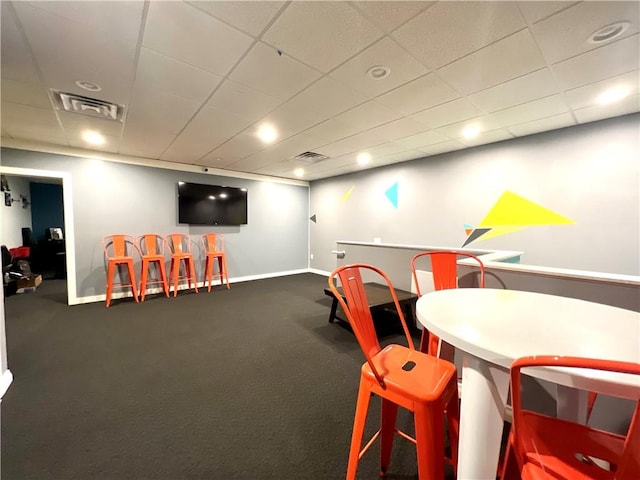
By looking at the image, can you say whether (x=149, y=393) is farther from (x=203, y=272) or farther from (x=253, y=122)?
(x=203, y=272)

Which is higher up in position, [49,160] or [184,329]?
[49,160]

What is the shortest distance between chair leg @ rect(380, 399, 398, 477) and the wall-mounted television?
4.85 meters

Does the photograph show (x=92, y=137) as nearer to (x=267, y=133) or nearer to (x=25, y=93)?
(x=25, y=93)

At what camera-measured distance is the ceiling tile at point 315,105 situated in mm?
2215

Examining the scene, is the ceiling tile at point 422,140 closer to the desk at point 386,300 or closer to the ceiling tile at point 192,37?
the desk at point 386,300

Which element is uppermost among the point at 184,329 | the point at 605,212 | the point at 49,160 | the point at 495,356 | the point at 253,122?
the point at 253,122

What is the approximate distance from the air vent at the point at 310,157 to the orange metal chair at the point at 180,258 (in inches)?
103

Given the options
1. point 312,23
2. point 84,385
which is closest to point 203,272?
point 84,385

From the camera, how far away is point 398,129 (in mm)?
3131

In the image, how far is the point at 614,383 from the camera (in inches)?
22.9

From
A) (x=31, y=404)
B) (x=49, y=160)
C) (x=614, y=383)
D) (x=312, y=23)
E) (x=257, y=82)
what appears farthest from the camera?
(x=49, y=160)

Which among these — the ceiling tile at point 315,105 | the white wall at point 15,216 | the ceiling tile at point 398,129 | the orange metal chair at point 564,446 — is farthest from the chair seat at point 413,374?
the white wall at point 15,216

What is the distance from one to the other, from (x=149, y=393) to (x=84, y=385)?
573 millimetres

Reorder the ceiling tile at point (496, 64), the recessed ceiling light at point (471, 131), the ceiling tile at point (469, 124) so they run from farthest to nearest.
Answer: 1. the recessed ceiling light at point (471, 131)
2. the ceiling tile at point (469, 124)
3. the ceiling tile at point (496, 64)
